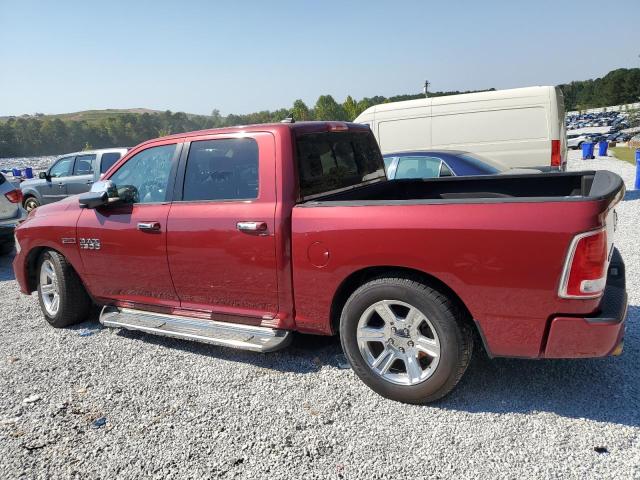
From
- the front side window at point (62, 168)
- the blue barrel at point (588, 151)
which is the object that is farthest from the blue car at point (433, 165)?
the blue barrel at point (588, 151)

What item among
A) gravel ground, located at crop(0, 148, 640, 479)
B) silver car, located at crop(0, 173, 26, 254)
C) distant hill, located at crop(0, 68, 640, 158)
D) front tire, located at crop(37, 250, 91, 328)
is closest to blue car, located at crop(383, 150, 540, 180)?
gravel ground, located at crop(0, 148, 640, 479)

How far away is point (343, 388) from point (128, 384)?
5.27 feet

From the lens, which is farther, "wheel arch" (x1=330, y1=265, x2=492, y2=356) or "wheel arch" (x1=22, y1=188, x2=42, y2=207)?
"wheel arch" (x1=22, y1=188, x2=42, y2=207)

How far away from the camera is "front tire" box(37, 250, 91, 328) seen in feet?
14.8

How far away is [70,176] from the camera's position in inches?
465

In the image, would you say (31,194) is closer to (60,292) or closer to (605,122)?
(60,292)

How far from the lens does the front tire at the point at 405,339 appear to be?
108 inches

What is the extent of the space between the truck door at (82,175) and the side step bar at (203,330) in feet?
27.3

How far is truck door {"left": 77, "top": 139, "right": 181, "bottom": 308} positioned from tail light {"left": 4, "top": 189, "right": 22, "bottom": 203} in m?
5.14

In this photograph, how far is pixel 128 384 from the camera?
11.3 feet

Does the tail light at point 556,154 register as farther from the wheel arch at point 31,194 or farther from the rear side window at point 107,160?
the wheel arch at point 31,194

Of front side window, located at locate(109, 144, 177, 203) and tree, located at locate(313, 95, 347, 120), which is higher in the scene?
tree, located at locate(313, 95, 347, 120)

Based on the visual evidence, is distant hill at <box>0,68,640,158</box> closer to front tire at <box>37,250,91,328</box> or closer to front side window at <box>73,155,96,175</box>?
front side window at <box>73,155,96,175</box>

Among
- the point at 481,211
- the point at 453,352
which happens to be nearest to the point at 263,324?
the point at 453,352
